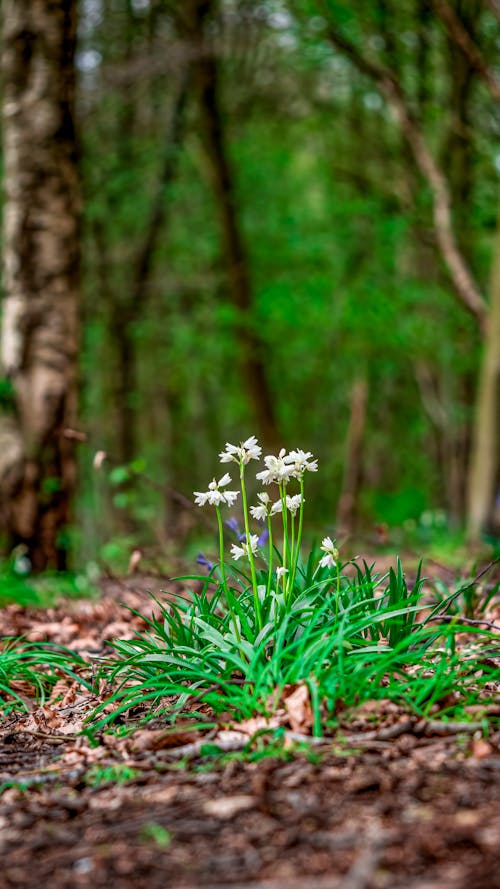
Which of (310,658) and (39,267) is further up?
(39,267)

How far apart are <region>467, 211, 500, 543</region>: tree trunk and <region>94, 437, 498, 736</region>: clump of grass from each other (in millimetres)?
4670

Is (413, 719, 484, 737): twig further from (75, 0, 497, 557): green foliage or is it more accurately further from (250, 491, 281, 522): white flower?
(75, 0, 497, 557): green foliage

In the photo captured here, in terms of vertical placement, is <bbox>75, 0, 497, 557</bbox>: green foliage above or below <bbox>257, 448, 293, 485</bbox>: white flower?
above

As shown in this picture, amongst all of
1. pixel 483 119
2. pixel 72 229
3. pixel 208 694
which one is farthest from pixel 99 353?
pixel 208 694

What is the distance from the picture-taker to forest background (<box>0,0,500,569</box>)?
5.64 meters

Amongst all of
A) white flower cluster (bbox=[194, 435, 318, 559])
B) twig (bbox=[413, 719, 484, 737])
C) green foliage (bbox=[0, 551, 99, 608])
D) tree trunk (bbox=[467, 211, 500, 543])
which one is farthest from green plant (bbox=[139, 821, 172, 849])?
tree trunk (bbox=[467, 211, 500, 543])

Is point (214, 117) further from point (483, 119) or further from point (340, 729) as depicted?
point (340, 729)

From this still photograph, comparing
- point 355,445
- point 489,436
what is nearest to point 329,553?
point 489,436

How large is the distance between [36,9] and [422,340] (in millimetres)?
6281

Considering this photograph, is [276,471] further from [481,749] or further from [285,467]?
[481,749]

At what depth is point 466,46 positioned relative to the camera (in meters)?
7.23

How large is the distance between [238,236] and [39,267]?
5.76m

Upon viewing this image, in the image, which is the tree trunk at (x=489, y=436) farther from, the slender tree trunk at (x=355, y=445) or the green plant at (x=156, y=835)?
the green plant at (x=156, y=835)

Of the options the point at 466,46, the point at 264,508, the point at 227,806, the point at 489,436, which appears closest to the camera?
the point at 227,806
